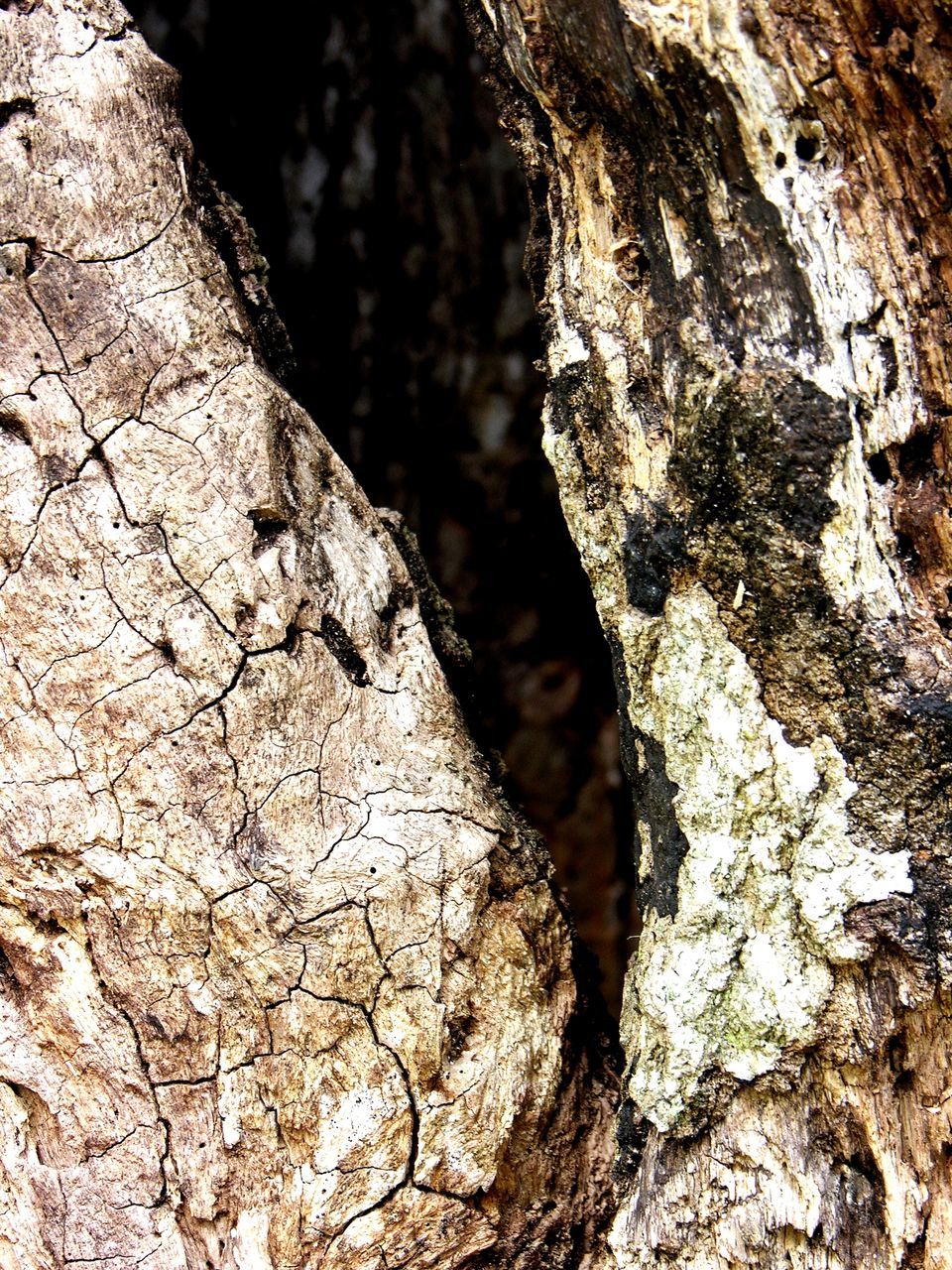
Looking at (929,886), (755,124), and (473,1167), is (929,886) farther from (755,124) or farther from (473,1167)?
(755,124)

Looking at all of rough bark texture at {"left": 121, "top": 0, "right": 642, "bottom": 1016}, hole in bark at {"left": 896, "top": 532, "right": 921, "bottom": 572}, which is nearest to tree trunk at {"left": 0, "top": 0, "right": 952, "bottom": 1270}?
hole in bark at {"left": 896, "top": 532, "right": 921, "bottom": 572}

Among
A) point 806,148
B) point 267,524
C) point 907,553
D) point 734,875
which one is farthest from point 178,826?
point 806,148

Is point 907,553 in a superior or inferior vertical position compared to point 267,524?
inferior

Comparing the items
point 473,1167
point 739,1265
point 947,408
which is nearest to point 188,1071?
point 473,1167

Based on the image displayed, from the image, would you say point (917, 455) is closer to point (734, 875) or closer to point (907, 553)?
point (907, 553)

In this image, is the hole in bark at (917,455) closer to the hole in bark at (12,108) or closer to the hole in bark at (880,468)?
the hole in bark at (880,468)

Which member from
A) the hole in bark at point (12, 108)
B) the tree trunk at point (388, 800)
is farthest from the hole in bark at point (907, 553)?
the hole in bark at point (12, 108)
